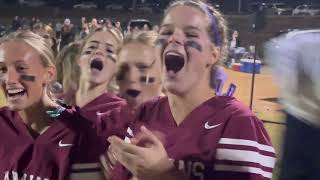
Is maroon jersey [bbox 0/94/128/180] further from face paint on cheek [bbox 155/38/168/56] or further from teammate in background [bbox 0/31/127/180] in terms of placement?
face paint on cheek [bbox 155/38/168/56]

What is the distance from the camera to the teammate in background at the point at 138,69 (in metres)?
1.35

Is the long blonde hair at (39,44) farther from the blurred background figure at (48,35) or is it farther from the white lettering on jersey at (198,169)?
the white lettering on jersey at (198,169)

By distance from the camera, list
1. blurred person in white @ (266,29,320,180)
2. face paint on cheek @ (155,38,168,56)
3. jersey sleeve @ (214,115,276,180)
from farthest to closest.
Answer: face paint on cheek @ (155,38,168,56)
jersey sleeve @ (214,115,276,180)
blurred person in white @ (266,29,320,180)

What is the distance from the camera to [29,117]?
1.52m

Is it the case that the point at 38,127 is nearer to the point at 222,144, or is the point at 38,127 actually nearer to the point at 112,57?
the point at 112,57

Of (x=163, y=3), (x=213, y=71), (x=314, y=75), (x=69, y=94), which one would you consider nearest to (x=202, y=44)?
(x=213, y=71)

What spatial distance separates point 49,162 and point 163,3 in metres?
0.48

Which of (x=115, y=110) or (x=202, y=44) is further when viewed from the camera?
(x=115, y=110)

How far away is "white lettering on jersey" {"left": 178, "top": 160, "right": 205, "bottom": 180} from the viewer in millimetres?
1187

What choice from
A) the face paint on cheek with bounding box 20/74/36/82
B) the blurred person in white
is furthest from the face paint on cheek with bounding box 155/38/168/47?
the blurred person in white

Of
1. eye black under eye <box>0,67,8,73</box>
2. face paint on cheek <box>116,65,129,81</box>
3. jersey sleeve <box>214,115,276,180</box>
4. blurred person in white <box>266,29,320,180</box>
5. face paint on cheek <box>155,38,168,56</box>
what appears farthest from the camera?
eye black under eye <box>0,67,8,73</box>

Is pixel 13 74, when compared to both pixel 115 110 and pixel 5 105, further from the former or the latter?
pixel 115 110

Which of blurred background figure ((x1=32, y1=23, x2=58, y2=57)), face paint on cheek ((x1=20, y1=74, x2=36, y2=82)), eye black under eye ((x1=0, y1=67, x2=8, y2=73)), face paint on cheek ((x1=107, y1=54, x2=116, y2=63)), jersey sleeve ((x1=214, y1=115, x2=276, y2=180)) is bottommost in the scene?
jersey sleeve ((x1=214, y1=115, x2=276, y2=180))

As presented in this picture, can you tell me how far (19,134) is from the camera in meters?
1.51
